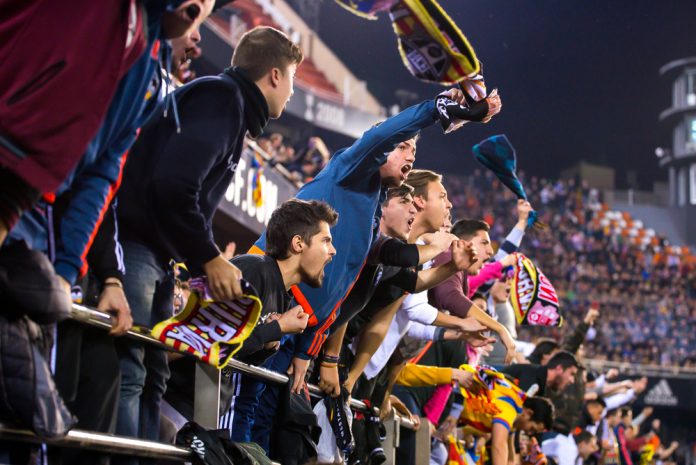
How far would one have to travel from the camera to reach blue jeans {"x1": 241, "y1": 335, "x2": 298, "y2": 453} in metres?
3.73

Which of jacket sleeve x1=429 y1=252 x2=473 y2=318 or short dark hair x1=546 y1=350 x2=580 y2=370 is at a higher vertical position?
jacket sleeve x1=429 y1=252 x2=473 y2=318

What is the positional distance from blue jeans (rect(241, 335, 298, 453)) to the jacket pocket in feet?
6.75

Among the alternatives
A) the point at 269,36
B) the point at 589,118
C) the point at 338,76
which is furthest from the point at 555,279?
the point at 269,36

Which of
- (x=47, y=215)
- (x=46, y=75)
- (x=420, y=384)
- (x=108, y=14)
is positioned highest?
(x=108, y=14)

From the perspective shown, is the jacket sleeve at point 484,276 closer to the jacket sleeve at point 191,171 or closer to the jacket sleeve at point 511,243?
the jacket sleeve at point 511,243

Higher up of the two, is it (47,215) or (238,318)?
(47,215)

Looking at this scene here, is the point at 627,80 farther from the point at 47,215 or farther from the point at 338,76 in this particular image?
the point at 47,215

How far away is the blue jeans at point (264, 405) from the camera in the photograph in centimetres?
373

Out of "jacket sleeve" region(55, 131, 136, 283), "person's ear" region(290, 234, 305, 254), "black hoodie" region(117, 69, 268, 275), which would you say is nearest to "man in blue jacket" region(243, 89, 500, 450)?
"person's ear" region(290, 234, 305, 254)

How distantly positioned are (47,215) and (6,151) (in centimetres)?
43

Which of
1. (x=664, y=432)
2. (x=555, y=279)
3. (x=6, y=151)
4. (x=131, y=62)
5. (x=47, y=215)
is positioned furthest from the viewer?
(x=555, y=279)

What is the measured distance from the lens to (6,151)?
1.84m

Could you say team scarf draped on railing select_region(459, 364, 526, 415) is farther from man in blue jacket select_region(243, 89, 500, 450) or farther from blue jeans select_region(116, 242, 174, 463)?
blue jeans select_region(116, 242, 174, 463)

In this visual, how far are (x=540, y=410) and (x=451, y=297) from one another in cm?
240
